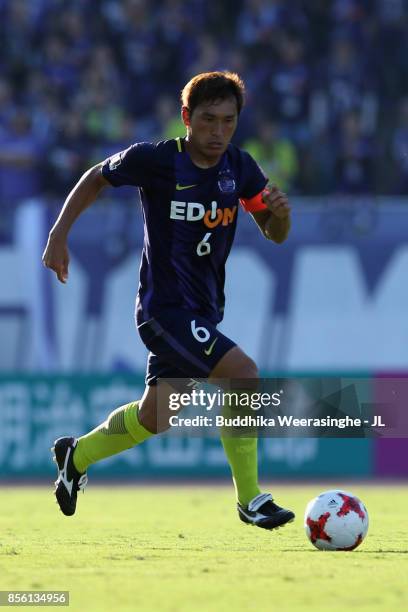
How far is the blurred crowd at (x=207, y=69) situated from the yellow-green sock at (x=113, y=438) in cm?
741

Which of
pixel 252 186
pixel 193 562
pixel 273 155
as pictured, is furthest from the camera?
pixel 273 155

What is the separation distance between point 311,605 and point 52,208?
10.0 meters

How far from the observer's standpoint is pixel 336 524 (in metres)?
6.45

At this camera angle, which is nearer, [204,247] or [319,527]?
[319,527]

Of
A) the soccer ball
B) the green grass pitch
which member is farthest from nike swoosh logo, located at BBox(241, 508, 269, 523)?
the soccer ball

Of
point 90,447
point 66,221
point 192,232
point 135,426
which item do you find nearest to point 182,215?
point 192,232

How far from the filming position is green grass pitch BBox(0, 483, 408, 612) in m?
4.77

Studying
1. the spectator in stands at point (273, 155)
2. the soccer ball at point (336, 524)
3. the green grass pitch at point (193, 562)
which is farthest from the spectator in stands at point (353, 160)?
the soccer ball at point (336, 524)

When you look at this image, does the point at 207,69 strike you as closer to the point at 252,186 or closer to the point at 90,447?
the point at 252,186

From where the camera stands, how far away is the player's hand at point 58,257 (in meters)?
6.84

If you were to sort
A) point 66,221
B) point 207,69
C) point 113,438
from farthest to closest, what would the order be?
point 207,69 → point 113,438 → point 66,221

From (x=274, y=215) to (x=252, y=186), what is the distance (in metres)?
0.27

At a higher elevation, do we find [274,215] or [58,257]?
[274,215]

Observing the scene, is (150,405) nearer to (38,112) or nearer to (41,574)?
(41,574)
